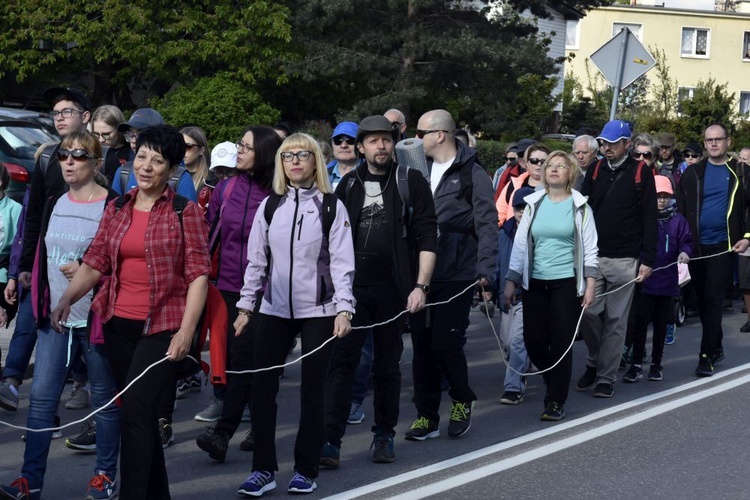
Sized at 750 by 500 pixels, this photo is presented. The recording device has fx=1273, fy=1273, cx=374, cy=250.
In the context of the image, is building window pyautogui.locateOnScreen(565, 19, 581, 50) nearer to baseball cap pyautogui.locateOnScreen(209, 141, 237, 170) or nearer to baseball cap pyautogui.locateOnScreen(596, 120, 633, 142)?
baseball cap pyautogui.locateOnScreen(596, 120, 633, 142)

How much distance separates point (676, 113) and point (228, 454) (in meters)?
44.7

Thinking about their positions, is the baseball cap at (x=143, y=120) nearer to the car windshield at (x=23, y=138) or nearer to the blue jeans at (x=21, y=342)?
the blue jeans at (x=21, y=342)

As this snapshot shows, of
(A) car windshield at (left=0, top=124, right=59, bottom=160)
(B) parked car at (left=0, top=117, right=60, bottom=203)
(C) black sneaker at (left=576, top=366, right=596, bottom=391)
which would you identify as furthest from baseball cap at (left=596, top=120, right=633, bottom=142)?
(A) car windshield at (left=0, top=124, right=59, bottom=160)

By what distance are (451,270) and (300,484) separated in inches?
79.1

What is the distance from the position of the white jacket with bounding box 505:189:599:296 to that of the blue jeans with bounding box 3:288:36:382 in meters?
3.24


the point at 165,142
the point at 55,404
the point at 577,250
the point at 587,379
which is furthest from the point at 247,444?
the point at 587,379

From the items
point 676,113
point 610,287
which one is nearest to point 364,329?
point 610,287

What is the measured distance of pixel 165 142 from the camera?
19.2 ft

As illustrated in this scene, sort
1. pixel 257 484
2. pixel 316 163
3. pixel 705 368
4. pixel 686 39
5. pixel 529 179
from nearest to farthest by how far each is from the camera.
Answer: pixel 257 484
pixel 316 163
pixel 529 179
pixel 705 368
pixel 686 39

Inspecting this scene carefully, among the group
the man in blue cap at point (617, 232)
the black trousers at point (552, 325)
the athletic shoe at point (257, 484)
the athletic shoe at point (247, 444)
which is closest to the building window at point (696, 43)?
the man in blue cap at point (617, 232)

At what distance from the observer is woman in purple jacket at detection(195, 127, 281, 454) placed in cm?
751

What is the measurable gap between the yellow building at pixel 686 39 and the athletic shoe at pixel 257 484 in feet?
209

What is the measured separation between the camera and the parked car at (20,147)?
1514 centimetres

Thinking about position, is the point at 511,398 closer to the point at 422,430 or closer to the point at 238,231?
the point at 422,430
